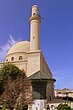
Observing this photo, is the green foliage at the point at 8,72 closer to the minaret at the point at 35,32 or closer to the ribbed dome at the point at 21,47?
the minaret at the point at 35,32

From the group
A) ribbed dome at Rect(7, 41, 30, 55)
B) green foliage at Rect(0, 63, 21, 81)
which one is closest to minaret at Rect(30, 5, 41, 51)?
ribbed dome at Rect(7, 41, 30, 55)

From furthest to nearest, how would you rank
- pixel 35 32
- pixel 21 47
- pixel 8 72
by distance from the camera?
pixel 21 47, pixel 35 32, pixel 8 72

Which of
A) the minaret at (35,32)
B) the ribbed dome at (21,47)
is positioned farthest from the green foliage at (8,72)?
the ribbed dome at (21,47)

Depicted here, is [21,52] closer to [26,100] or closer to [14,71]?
[14,71]

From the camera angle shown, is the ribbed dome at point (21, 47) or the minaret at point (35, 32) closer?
the minaret at point (35, 32)

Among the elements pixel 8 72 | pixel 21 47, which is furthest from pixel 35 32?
pixel 8 72

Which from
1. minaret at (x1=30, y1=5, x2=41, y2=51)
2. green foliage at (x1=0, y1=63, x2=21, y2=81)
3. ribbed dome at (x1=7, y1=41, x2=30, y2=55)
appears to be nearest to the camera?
green foliage at (x1=0, y1=63, x2=21, y2=81)

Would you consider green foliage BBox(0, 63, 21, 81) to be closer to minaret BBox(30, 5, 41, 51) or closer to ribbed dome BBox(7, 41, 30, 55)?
minaret BBox(30, 5, 41, 51)

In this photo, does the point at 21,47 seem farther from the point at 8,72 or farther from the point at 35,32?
the point at 8,72

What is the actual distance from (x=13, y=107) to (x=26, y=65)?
1945 cm

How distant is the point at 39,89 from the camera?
1237cm

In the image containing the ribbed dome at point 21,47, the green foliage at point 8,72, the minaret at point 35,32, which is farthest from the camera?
the ribbed dome at point 21,47

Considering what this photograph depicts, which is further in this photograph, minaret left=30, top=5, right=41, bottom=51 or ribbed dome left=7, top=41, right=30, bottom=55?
ribbed dome left=7, top=41, right=30, bottom=55

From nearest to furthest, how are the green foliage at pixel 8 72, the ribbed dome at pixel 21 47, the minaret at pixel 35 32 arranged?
the green foliage at pixel 8 72 < the minaret at pixel 35 32 < the ribbed dome at pixel 21 47
